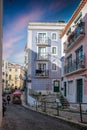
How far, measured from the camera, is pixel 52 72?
3500 centimetres

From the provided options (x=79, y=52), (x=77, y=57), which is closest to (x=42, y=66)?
(x=77, y=57)

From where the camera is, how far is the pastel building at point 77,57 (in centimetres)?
1911

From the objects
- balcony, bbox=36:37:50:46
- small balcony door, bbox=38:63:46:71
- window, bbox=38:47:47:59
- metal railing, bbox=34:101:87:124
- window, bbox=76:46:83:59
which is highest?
balcony, bbox=36:37:50:46

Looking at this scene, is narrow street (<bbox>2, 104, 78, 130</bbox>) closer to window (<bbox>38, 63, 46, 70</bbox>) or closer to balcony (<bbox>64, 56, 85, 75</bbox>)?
balcony (<bbox>64, 56, 85, 75</bbox>)

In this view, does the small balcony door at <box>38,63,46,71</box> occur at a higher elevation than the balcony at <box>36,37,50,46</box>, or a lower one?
lower

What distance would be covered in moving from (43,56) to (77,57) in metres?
13.2

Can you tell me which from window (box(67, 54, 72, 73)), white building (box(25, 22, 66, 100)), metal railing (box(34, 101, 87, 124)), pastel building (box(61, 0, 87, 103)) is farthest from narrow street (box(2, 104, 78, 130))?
white building (box(25, 22, 66, 100))

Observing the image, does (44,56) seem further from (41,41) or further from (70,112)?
(70,112)

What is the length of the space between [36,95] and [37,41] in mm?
6968

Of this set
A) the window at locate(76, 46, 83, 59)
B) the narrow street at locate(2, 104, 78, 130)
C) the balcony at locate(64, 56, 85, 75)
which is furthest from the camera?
the window at locate(76, 46, 83, 59)

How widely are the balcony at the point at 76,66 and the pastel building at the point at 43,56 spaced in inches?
353

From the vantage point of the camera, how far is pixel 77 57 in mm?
21594

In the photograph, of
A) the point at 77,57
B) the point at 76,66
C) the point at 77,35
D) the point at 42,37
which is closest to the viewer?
the point at 77,35

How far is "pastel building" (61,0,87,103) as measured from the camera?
752 inches
